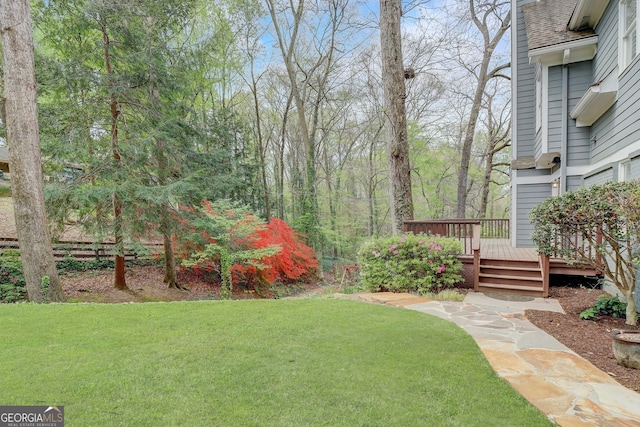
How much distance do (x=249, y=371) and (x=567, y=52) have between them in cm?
817

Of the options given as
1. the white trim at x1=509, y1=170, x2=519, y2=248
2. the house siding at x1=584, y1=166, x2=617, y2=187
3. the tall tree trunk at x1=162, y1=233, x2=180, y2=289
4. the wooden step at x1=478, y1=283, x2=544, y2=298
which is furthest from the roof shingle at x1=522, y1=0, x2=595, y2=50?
the tall tree trunk at x1=162, y1=233, x2=180, y2=289

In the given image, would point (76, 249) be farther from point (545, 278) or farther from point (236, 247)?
point (545, 278)

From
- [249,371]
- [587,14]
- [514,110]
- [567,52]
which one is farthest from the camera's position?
[514,110]

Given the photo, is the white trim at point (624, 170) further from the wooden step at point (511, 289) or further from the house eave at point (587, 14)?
the house eave at point (587, 14)

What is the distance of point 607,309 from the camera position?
437 centimetres

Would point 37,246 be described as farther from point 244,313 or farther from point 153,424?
point 153,424

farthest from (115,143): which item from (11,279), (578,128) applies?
(578,128)

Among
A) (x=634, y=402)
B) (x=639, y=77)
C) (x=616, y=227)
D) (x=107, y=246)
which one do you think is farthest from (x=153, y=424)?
(x=107, y=246)

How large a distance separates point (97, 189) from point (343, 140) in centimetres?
1348

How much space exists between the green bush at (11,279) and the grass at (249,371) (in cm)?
375

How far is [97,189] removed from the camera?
273 inches

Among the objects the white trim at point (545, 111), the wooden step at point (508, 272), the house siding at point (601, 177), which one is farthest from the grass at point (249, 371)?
the white trim at point (545, 111)

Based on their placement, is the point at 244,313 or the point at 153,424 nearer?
the point at 153,424

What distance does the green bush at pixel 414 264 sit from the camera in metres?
5.93
